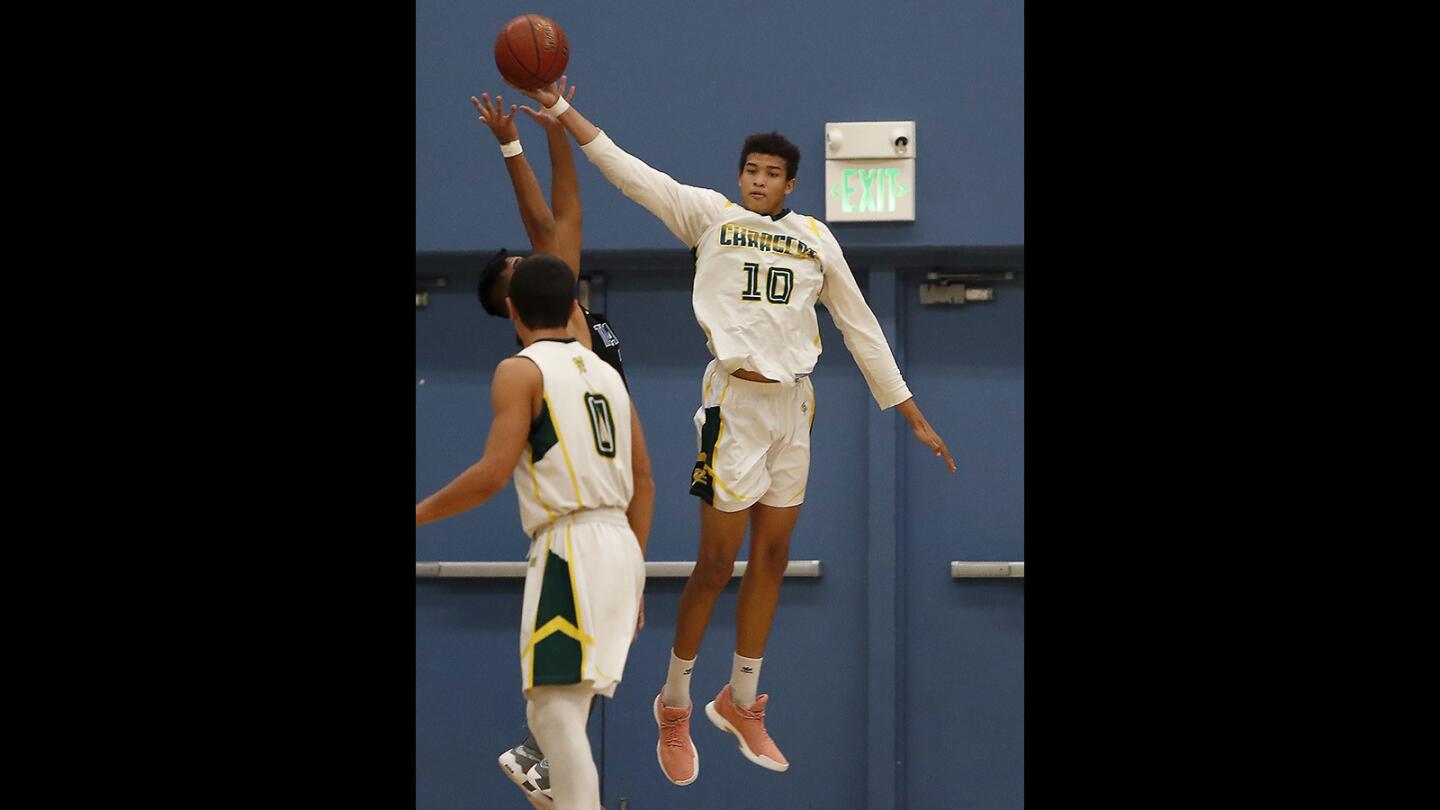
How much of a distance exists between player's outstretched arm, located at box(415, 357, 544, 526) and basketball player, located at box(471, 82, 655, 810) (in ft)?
2.01

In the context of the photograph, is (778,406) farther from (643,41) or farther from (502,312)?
(643,41)

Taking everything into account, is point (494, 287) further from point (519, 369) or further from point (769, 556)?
point (769, 556)

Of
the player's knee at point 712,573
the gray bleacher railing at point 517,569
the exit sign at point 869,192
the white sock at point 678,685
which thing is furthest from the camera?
the gray bleacher railing at point 517,569

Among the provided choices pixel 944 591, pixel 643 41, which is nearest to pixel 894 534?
pixel 944 591

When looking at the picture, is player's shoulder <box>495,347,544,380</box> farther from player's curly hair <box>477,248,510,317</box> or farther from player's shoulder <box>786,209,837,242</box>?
player's shoulder <box>786,209,837,242</box>

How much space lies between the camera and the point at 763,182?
4816 mm

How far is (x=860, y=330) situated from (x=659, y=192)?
87cm

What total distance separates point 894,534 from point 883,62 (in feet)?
7.40

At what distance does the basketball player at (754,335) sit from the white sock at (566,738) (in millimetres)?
1127

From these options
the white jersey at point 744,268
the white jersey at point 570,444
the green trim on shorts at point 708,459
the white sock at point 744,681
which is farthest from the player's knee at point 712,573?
the white jersey at point 570,444

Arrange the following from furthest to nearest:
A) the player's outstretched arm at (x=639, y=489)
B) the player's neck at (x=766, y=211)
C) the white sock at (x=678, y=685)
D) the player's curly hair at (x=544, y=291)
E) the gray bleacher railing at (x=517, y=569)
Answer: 1. the gray bleacher railing at (x=517, y=569)
2. the white sock at (x=678, y=685)
3. the player's neck at (x=766, y=211)
4. the player's outstretched arm at (x=639, y=489)
5. the player's curly hair at (x=544, y=291)

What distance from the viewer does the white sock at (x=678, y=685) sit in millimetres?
5125

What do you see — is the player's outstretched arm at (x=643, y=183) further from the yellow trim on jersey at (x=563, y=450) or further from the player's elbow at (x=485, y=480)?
the player's elbow at (x=485, y=480)

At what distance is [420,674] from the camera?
7.04 metres
